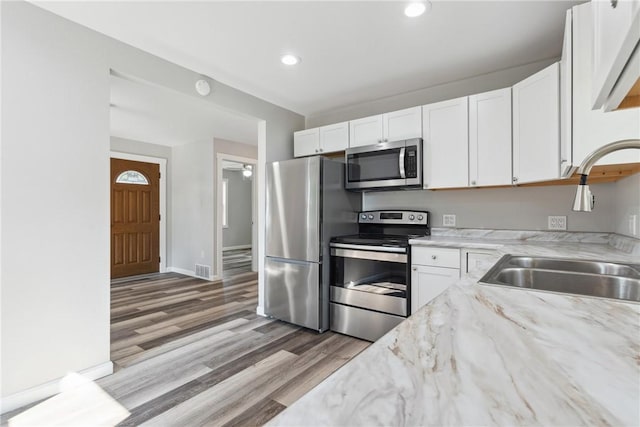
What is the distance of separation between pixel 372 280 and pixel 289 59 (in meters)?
2.05

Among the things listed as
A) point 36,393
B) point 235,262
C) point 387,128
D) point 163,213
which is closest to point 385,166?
point 387,128

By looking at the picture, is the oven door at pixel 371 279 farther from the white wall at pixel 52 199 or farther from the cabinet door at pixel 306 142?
the white wall at pixel 52 199

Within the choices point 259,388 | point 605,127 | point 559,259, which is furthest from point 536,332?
point 259,388

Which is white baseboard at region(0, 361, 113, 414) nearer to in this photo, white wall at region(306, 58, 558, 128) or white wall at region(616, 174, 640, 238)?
white wall at region(306, 58, 558, 128)

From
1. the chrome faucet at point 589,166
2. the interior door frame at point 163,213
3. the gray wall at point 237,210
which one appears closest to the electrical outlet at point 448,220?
the chrome faucet at point 589,166

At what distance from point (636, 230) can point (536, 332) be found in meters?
1.71

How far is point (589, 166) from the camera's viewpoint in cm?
101

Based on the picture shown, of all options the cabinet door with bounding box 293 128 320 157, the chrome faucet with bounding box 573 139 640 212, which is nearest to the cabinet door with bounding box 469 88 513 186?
the chrome faucet with bounding box 573 139 640 212

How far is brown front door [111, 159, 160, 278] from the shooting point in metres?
5.20

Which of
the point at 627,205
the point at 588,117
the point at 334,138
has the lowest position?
the point at 627,205

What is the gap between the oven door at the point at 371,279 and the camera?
2.62 meters

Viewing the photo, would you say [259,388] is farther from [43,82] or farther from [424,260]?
[43,82]

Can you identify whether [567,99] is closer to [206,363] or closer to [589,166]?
[589,166]

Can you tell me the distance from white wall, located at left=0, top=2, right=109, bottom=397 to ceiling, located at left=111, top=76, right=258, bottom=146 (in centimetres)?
86
